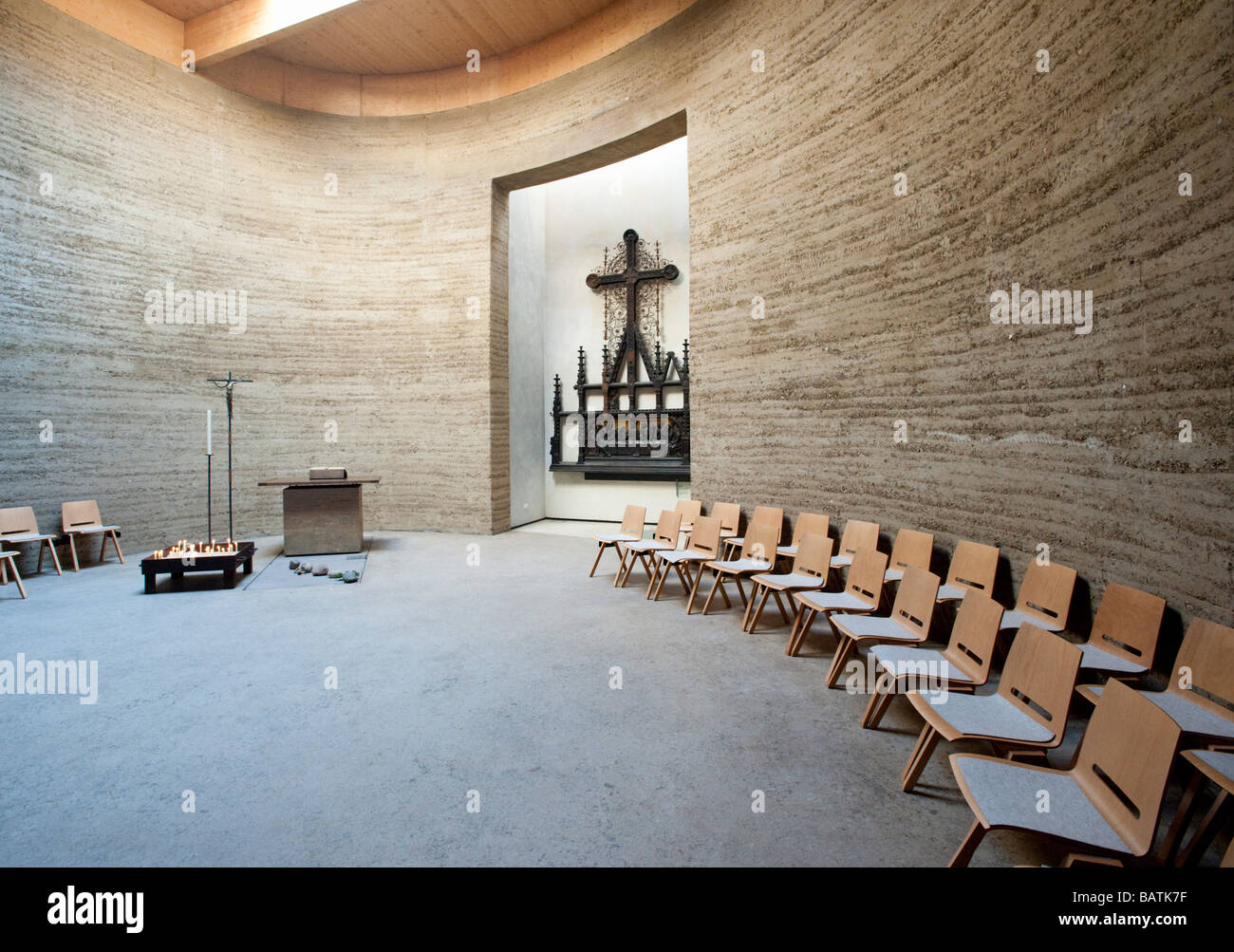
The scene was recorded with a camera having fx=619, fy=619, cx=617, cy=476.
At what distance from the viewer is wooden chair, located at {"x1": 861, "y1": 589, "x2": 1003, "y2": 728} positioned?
8.41 feet

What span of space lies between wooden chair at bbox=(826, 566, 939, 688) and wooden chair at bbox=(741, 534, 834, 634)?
2.34 ft

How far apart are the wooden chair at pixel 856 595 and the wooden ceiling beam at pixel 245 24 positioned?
26.4ft

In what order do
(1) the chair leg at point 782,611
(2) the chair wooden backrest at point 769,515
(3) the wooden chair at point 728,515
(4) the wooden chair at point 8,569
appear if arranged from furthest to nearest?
(3) the wooden chair at point 728,515 < (2) the chair wooden backrest at point 769,515 < (4) the wooden chair at point 8,569 < (1) the chair leg at point 782,611

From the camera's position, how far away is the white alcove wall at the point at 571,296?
384 inches

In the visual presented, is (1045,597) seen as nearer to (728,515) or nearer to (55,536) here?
(728,515)

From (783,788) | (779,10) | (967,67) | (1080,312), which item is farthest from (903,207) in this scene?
(783,788)

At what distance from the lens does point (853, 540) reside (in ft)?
16.2

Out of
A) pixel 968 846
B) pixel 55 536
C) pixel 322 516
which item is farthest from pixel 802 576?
pixel 55 536

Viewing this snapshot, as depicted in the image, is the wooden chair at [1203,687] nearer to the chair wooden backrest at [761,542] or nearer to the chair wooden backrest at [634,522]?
the chair wooden backrest at [761,542]

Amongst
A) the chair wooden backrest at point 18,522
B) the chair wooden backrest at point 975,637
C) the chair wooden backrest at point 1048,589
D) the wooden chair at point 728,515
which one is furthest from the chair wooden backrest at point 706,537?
the chair wooden backrest at point 18,522

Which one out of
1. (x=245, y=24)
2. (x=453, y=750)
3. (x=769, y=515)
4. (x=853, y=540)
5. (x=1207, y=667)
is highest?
(x=245, y=24)

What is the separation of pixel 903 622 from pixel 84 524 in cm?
833

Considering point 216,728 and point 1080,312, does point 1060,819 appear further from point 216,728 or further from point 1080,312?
point 216,728

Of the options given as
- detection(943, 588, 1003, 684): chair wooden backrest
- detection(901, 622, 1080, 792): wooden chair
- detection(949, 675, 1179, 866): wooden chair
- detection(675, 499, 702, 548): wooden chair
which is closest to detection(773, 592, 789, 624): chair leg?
detection(675, 499, 702, 548): wooden chair
